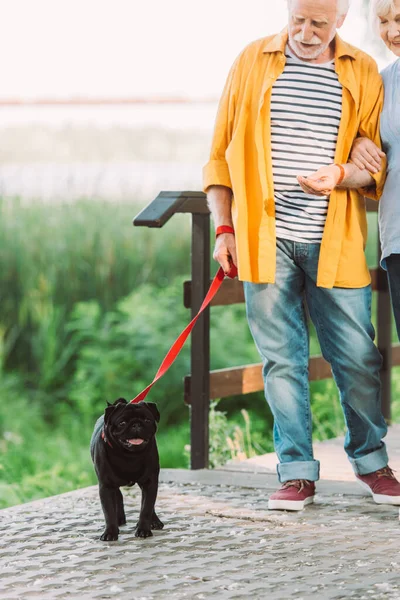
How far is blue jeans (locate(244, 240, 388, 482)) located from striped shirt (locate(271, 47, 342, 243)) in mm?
80

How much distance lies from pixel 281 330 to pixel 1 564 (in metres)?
1.17

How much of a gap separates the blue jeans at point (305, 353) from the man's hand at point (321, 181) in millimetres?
221

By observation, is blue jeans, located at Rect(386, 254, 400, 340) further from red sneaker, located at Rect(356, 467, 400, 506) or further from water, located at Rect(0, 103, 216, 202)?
water, located at Rect(0, 103, 216, 202)

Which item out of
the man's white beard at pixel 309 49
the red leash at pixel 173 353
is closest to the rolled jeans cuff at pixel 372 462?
the red leash at pixel 173 353

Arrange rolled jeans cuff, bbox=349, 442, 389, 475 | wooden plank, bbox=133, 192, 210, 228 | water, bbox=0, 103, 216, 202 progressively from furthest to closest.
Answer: water, bbox=0, 103, 216, 202
wooden plank, bbox=133, 192, 210, 228
rolled jeans cuff, bbox=349, 442, 389, 475

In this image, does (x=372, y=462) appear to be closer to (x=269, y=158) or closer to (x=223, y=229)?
(x=223, y=229)

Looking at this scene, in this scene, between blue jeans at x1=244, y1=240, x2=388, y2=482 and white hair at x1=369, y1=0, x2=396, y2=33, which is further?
blue jeans at x1=244, y1=240, x2=388, y2=482

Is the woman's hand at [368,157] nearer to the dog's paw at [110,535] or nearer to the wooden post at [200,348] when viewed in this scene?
the wooden post at [200,348]

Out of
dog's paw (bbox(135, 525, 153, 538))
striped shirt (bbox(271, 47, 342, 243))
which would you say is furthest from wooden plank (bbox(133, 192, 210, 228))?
dog's paw (bbox(135, 525, 153, 538))

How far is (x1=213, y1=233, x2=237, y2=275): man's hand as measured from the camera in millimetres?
3492

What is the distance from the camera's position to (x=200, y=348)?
4227mm

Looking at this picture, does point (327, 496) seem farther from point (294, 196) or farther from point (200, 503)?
point (294, 196)

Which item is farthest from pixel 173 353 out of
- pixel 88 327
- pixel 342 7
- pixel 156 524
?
pixel 88 327

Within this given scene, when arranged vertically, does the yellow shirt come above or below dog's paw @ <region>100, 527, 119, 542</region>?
above
